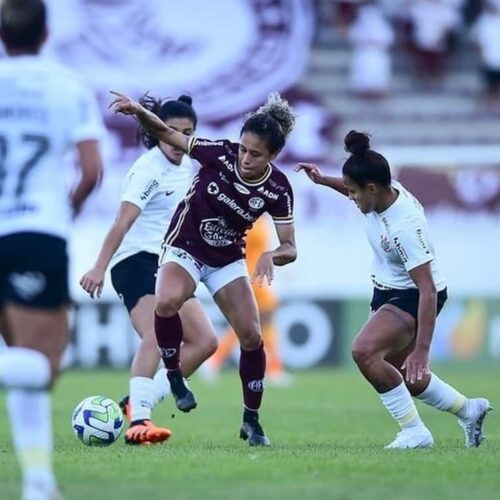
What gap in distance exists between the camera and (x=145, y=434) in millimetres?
9055

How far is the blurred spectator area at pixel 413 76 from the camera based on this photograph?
87.2 ft

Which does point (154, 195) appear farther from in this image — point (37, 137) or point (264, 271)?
point (37, 137)

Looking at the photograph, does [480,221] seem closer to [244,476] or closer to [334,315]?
[334,315]

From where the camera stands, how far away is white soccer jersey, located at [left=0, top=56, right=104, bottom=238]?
228 inches

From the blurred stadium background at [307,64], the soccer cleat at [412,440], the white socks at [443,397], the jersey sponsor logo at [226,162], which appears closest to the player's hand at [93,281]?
the jersey sponsor logo at [226,162]

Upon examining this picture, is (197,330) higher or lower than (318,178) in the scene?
lower

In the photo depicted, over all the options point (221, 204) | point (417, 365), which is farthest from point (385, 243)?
point (221, 204)

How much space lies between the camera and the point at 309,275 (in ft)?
68.6

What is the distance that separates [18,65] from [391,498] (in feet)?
7.72

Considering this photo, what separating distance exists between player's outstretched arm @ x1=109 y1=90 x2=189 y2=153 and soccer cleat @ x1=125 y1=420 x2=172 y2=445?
67.5 inches

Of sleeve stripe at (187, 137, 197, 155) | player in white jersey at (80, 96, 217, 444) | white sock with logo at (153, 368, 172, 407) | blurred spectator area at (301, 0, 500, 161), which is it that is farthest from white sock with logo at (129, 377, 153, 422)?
blurred spectator area at (301, 0, 500, 161)

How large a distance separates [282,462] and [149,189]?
2.35 m

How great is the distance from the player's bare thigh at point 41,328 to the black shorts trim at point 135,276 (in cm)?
376

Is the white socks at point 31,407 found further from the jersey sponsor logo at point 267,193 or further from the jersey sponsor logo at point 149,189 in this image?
the jersey sponsor logo at point 149,189
